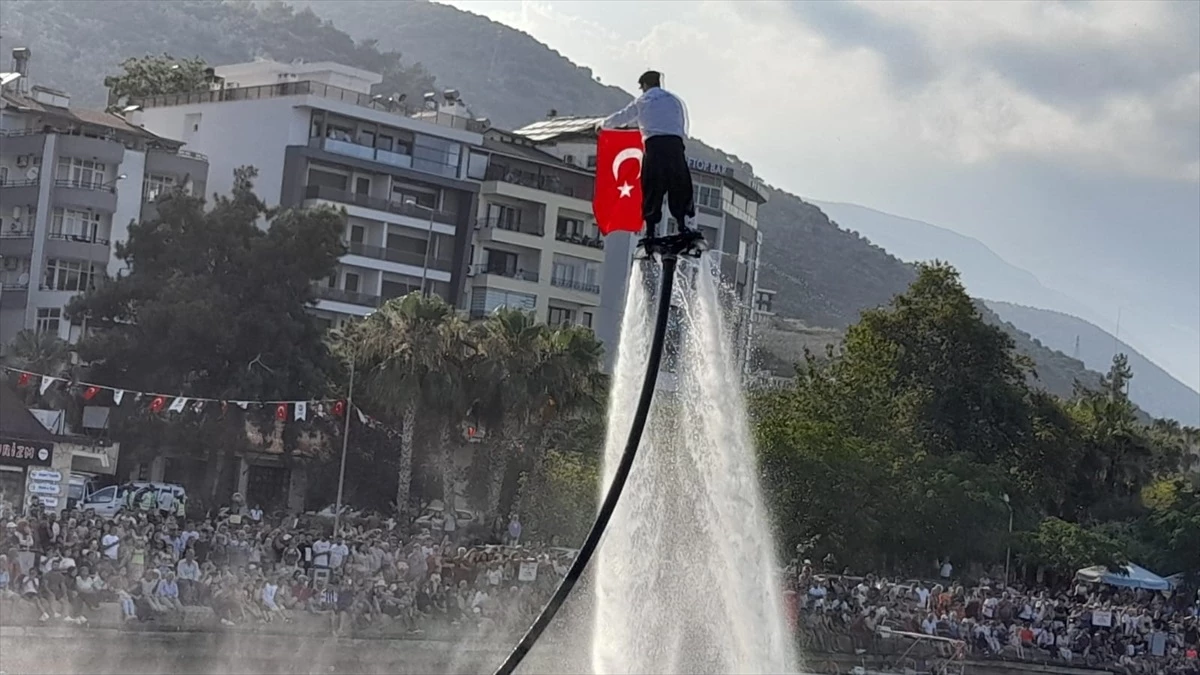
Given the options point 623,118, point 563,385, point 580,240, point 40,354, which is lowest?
point 40,354

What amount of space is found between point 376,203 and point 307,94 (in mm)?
6569

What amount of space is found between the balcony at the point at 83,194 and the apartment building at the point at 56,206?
0.15 ft

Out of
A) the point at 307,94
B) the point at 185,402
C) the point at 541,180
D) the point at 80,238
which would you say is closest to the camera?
the point at 185,402

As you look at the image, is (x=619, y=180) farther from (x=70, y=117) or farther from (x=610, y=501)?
(x=70, y=117)

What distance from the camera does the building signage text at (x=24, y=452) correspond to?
44.8 m

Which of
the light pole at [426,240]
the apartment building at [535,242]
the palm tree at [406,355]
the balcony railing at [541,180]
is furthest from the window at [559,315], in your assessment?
the palm tree at [406,355]

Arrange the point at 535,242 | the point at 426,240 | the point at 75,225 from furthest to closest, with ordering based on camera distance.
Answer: the point at 535,242
the point at 426,240
the point at 75,225

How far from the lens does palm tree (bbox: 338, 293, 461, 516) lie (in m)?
55.6

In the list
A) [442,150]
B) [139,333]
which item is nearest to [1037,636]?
[139,333]

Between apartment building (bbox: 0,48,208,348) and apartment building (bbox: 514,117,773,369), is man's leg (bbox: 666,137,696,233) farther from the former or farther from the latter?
apartment building (bbox: 514,117,773,369)

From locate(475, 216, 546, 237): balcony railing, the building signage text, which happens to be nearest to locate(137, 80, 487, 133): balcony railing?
locate(475, 216, 546, 237): balcony railing

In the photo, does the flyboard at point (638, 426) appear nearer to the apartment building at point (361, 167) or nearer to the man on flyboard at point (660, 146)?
the man on flyboard at point (660, 146)

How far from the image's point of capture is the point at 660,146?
1484 cm

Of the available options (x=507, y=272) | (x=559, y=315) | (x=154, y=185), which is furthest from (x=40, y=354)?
(x=559, y=315)
